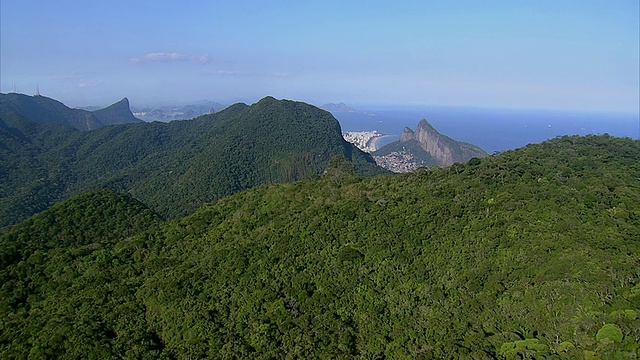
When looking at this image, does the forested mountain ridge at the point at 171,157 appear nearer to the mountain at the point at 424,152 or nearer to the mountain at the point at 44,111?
the mountain at the point at 424,152

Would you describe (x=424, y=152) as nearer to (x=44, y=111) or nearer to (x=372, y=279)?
(x=372, y=279)

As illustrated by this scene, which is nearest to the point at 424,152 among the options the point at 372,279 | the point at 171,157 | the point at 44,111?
the point at 171,157

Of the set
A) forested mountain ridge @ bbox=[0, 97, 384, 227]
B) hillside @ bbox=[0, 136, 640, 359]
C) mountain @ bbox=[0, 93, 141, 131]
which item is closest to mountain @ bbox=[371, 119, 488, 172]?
forested mountain ridge @ bbox=[0, 97, 384, 227]

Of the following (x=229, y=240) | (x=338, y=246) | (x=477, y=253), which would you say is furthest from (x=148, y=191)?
(x=477, y=253)

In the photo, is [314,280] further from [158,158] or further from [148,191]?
[158,158]

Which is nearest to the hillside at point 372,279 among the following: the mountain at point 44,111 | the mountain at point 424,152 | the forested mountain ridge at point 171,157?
the forested mountain ridge at point 171,157

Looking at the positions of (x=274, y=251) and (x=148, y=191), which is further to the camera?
(x=148, y=191)
